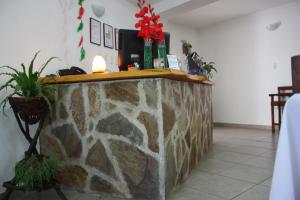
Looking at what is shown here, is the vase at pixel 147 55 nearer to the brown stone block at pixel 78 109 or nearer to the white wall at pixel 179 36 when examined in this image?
the brown stone block at pixel 78 109

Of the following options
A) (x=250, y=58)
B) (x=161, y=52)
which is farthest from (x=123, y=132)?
(x=250, y=58)

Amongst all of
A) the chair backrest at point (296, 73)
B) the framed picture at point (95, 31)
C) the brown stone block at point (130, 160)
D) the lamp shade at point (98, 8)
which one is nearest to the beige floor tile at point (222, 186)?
the brown stone block at point (130, 160)

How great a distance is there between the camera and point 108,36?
3686 millimetres

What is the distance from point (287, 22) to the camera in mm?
4867

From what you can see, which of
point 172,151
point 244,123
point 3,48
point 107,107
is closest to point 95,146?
point 107,107

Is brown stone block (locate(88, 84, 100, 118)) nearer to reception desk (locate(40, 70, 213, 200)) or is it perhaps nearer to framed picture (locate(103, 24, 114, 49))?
reception desk (locate(40, 70, 213, 200))

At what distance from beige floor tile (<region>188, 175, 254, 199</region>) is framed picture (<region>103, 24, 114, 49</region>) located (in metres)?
2.35

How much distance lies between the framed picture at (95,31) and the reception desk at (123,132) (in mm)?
1347

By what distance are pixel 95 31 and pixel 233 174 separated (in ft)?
8.23

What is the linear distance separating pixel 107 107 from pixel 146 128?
39 centimetres

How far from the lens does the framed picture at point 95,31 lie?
3.37 metres

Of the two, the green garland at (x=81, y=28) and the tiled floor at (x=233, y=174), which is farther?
the green garland at (x=81, y=28)

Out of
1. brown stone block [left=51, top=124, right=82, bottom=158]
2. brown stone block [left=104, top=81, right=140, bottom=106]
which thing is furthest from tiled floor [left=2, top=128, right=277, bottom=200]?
brown stone block [left=104, top=81, right=140, bottom=106]

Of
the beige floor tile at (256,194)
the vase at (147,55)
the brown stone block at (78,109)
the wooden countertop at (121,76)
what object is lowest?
the beige floor tile at (256,194)
